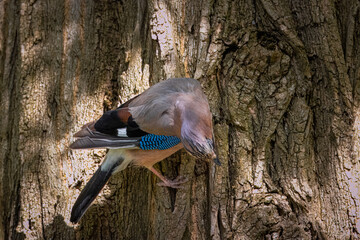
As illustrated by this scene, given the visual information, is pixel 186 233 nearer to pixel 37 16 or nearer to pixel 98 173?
pixel 98 173

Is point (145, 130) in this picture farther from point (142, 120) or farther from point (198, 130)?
point (198, 130)

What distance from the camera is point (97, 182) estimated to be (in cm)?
346

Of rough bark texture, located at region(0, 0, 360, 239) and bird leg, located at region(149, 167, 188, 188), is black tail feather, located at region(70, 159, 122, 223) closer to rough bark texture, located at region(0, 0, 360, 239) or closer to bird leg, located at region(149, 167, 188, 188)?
rough bark texture, located at region(0, 0, 360, 239)

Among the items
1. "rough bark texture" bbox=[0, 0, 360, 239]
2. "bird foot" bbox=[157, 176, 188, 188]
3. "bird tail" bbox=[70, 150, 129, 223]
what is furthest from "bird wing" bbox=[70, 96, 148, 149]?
"bird foot" bbox=[157, 176, 188, 188]

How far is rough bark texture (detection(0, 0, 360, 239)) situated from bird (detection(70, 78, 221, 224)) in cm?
14

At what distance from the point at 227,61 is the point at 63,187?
73.3 inches

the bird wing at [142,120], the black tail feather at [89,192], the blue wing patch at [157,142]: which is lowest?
Result: the black tail feather at [89,192]

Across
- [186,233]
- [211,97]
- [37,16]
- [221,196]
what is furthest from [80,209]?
[37,16]

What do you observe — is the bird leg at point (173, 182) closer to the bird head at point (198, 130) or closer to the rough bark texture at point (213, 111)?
the rough bark texture at point (213, 111)

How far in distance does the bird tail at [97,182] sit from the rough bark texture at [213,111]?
222mm

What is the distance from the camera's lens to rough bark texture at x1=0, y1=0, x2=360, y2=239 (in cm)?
321

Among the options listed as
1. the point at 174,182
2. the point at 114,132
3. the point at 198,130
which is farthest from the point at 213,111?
the point at 114,132

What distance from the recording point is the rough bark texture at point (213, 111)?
10.5ft

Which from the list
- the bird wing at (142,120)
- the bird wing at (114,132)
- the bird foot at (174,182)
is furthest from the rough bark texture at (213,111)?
the bird wing at (114,132)
